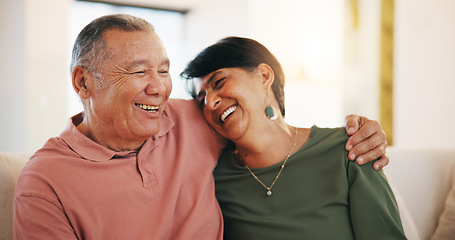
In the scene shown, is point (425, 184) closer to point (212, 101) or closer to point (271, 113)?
point (271, 113)

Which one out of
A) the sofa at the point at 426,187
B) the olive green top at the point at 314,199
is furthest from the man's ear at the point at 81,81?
the sofa at the point at 426,187

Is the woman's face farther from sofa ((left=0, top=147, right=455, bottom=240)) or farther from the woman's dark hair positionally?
sofa ((left=0, top=147, right=455, bottom=240))

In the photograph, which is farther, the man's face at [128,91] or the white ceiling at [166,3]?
the white ceiling at [166,3]

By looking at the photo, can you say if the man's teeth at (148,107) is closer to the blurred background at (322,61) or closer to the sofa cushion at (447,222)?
the sofa cushion at (447,222)

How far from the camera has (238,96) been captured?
5.07 ft

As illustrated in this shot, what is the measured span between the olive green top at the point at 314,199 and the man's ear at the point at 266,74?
26cm

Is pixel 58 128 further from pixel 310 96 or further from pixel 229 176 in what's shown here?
pixel 229 176

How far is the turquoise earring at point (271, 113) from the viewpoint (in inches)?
62.9

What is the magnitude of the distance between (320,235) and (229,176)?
0.40m

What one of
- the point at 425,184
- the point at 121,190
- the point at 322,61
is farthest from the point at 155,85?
the point at 322,61

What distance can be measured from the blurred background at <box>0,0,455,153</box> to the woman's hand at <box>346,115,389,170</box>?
2874 millimetres

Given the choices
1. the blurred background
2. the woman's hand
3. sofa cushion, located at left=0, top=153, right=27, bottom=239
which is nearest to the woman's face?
the woman's hand

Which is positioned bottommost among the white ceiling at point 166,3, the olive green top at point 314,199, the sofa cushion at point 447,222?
the sofa cushion at point 447,222

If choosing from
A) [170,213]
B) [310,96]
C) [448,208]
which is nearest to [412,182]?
[448,208]
